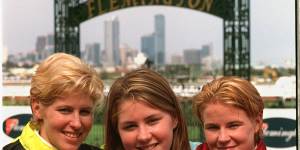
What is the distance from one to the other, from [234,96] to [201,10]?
1106 millimetres

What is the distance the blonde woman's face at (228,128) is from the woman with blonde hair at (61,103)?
276 millimetres

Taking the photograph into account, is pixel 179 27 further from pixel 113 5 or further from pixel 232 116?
pixel 232 116

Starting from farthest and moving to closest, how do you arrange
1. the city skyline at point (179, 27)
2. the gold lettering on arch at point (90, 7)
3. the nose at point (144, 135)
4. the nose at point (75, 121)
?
the gold lettering on arch at point (90, 7)
the city skyline at point (179, 27)
the nose at point (75, 121)
the nose at point (144, 135)

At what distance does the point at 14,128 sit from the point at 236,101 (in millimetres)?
1311

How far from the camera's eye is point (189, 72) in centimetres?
216

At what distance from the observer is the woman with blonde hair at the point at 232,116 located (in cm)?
113

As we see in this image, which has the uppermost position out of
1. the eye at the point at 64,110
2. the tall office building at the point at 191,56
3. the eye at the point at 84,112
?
the tall office building at the point at 191,56

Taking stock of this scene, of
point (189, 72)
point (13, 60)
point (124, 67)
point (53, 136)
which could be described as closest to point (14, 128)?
point (13, 60)

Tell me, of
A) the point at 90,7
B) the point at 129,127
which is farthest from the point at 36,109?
the point at 90,7

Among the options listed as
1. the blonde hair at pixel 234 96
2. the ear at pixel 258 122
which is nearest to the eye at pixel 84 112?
the blonde hair at pixel 234 96

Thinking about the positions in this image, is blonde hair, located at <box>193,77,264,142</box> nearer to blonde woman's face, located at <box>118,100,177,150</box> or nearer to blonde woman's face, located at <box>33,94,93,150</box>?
blonde woman's face, located at <box>118,100,177,150</box>

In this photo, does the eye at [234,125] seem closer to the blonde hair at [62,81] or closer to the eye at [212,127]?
the eye at [212,127]

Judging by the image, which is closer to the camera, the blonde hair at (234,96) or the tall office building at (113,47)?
the blonde hair at (234,96)

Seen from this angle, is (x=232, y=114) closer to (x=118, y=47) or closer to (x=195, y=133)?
(x=195, y=133)
